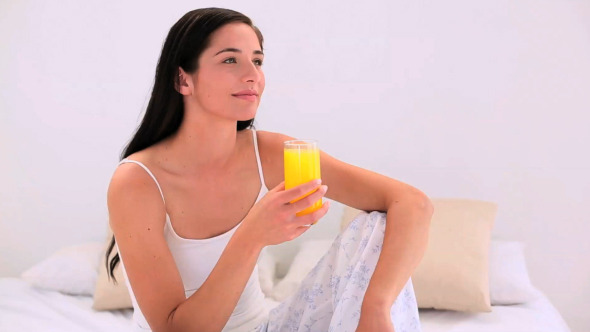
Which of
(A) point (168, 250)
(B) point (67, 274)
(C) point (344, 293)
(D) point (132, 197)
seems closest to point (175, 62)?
(D) point (132, 197)

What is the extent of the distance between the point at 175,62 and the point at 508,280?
A: 1.54 metres

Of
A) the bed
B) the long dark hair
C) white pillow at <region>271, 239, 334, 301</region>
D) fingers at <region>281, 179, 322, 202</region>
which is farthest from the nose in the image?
white pillow at <region>271, 239, 334, 301</region>

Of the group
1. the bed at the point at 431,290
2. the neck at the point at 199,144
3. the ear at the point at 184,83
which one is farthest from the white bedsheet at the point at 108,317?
the ear at the point at 184,83

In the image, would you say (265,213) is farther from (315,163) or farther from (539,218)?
(539,218)

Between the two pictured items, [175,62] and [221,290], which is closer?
[221,290]

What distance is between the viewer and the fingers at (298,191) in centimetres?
132

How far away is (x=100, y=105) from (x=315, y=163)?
6.40 feet

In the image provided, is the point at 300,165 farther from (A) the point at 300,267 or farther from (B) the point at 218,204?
(A) the point at 300,267

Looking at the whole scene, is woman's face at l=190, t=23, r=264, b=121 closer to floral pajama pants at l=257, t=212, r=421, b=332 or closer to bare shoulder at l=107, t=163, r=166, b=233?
bare shoulder at l=107, t=163, r=166, b=233

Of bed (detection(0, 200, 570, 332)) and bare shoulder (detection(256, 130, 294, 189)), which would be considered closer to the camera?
bare shoulder (detection(256, 130, 294, 189))

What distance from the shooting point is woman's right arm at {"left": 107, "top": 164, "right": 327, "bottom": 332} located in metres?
1.37

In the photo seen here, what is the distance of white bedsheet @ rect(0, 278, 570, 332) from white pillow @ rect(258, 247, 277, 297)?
8cm

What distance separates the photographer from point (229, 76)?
1.62 m

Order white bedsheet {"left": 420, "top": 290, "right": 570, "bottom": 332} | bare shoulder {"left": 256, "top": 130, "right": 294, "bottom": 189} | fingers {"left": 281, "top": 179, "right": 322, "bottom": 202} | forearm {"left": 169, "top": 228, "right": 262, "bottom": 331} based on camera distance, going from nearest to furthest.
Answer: fingers {"left": 281, "top": 179, "right": 322, "bottom": 202} → forearm {"left": 169, "top": 228, "right": 262, "bottom": 331} → bare shoulder {"left": 256, "top": 130, "right": 294, "bottom": 189} → white bedsheet {"left": 420, "top": 290, "right": 570, "bottom": 332}
